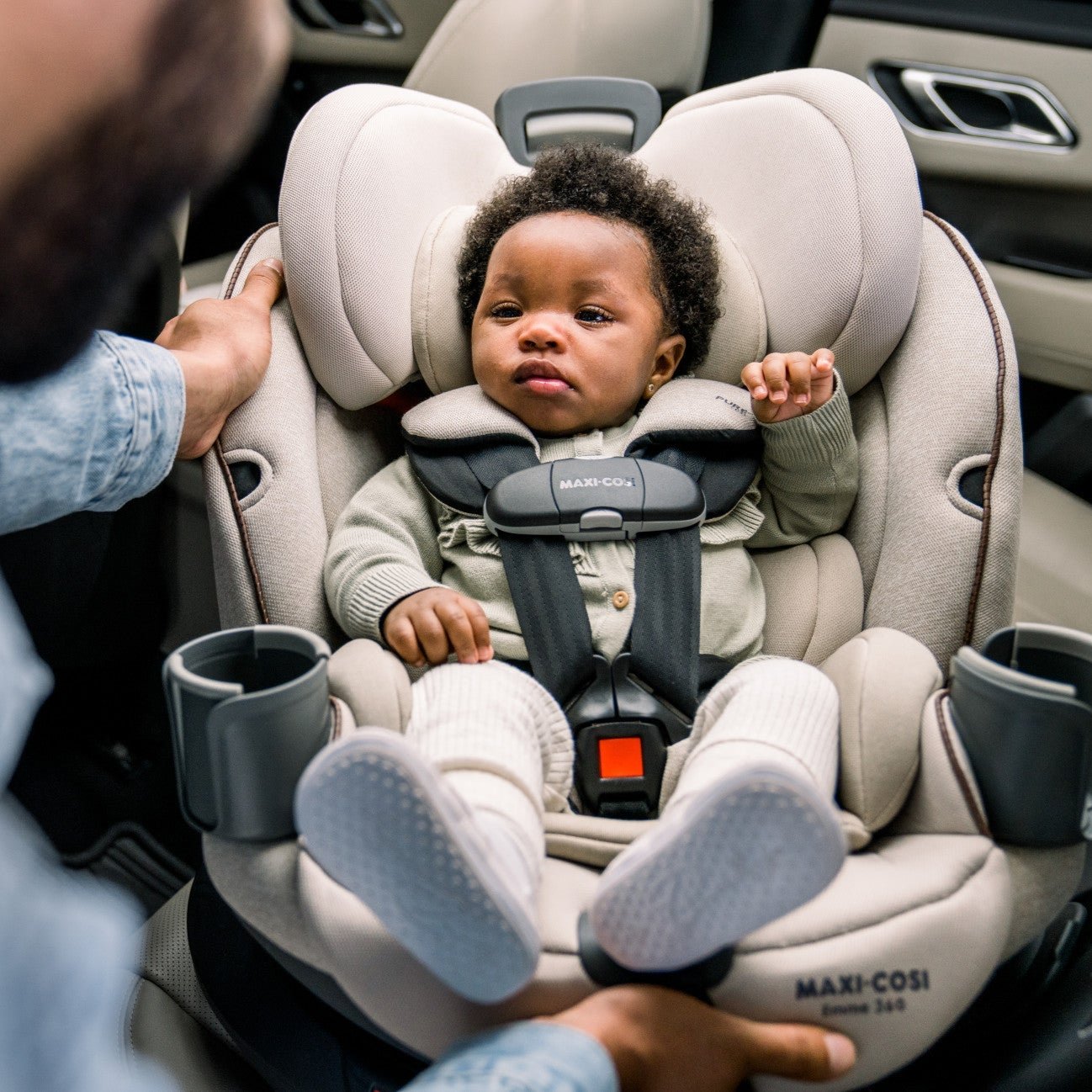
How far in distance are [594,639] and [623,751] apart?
0.40 ft

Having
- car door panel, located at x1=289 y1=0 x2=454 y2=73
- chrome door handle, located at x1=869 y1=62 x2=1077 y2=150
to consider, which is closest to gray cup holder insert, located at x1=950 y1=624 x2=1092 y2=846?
chrome door handle, located at x1=869 y1=62 x2=1077 y2=150

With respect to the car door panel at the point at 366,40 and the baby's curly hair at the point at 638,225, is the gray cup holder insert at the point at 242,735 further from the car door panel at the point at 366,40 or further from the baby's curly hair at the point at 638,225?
the car door panel at the point at 366,40

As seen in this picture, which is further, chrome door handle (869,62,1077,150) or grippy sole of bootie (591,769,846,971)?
chrome door handle (869,62,1077,150)

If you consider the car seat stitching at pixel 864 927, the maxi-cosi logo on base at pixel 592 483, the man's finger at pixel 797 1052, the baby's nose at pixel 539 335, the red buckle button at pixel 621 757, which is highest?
the baby's nose at pixel 539 335

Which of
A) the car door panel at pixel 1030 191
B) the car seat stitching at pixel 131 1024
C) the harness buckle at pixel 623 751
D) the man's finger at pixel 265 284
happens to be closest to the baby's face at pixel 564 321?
the man's finger at pixel 265 284

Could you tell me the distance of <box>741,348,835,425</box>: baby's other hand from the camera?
42.8 inches

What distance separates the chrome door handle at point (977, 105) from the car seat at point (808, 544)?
603 mm

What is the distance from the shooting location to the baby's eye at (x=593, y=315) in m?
1.16

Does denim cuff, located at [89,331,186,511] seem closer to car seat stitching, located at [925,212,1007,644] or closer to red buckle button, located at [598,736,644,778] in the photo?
red buckle button, located at [598,736,644,778]

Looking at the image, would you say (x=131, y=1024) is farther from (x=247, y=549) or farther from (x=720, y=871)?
(x=720, y=871)

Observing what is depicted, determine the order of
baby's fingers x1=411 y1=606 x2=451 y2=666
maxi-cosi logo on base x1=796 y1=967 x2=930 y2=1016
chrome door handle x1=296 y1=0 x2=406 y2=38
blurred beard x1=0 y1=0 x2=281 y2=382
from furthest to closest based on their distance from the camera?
chrome door handle x1=296 y1=0 x2=406 y2=38, baby's fingers x1=411 y1=606 x2=451 y2=666, maxi-cosi logo on base x1=796 y1=967 x2=930 y2=1016, blurred beard x1=0 y1=0 x2=281 y2=382

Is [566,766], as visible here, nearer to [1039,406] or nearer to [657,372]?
[657,372]

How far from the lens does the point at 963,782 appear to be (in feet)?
2.71

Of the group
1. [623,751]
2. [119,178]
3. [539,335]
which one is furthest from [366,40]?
[119,178]
